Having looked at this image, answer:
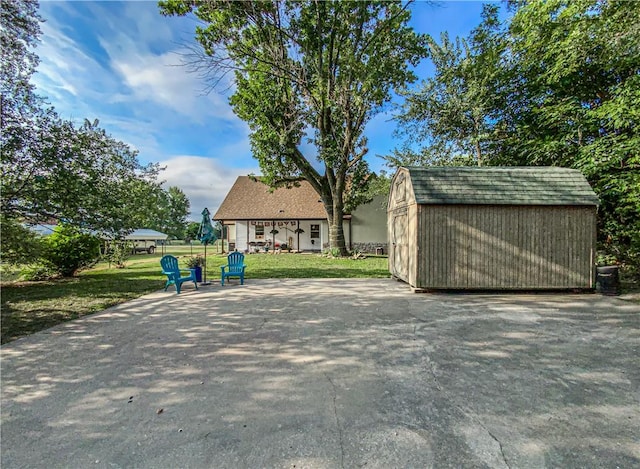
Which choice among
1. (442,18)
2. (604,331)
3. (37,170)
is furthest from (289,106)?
(604,331)

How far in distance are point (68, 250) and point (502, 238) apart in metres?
15.0

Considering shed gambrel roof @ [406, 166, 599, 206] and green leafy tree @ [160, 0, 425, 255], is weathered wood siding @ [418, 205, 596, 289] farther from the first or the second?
green leafy tree @ [160, 0, 425, 255]

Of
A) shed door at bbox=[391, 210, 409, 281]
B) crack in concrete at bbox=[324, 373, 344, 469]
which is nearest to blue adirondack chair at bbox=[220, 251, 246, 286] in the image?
shed door at bbox=[391, 210, 409, 281]

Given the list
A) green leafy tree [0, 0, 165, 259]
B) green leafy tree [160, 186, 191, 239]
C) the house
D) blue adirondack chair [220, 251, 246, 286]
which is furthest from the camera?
green leafy tree [160, 186, 191, 239]

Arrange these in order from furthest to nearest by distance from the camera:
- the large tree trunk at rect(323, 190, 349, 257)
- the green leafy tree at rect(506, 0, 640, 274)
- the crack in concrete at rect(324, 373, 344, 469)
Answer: the large tree trunk at rect(323, 190, 349, 257), the green leafy tree at rect(506, 0, 640, 274), the crack in concrete at rect(324, 373, 344, 469)

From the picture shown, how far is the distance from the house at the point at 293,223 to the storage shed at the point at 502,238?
14.8 m

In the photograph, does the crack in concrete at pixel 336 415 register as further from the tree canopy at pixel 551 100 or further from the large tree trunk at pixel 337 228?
the large tree trunk at pixel 337 228

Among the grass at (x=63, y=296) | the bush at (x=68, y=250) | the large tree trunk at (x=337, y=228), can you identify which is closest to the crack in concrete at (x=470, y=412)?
the grass at (x=63, y=296)

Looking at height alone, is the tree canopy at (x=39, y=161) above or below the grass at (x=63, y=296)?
above

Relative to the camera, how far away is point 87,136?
6.73 metres

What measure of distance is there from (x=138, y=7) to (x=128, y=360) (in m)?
9.69

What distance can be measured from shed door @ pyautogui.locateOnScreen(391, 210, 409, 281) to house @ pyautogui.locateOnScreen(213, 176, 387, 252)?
12.8 meters

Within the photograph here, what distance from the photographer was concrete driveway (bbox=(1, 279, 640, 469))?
6.57ft

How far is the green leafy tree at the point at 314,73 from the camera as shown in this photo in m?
13.2
